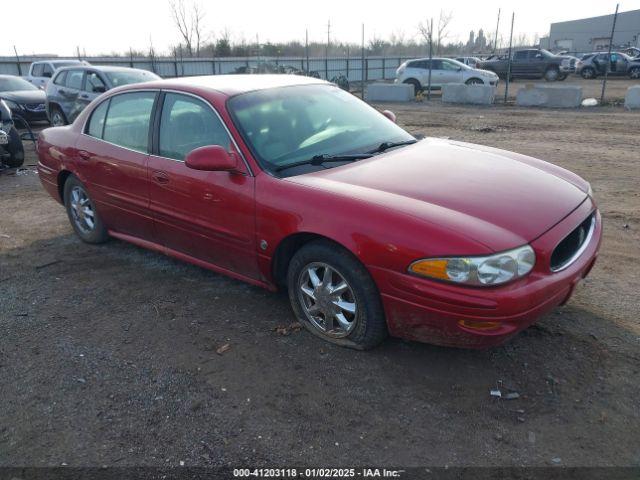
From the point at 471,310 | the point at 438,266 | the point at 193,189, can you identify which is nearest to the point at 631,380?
the point at 471,310

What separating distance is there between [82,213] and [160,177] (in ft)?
5.41

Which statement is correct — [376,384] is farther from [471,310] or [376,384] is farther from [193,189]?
[193,189]

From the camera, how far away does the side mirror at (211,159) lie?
342cm

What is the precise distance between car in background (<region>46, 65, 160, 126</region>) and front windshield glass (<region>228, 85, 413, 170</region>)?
8.50m

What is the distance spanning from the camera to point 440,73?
2197 centimetres

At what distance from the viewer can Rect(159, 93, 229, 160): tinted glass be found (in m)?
3.78

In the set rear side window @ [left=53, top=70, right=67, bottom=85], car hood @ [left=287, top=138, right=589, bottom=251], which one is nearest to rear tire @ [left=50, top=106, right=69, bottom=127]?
rear side window @ [left=53, top=70, right=67, bottom=85]

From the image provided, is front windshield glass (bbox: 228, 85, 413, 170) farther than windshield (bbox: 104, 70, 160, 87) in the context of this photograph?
No

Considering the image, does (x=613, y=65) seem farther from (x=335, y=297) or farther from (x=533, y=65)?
(x=335, y=297)

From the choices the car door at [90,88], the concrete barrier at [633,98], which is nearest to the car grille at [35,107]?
the car door at [90,88]

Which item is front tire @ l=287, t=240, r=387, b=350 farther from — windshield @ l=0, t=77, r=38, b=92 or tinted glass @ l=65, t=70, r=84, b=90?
windshield @ l=0, t=77, r=38, b=92

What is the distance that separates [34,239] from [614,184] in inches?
279

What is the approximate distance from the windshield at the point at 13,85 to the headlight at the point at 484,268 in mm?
14542

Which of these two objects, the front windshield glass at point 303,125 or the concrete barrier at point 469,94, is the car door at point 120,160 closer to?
the front windshield glass at point 303,125
